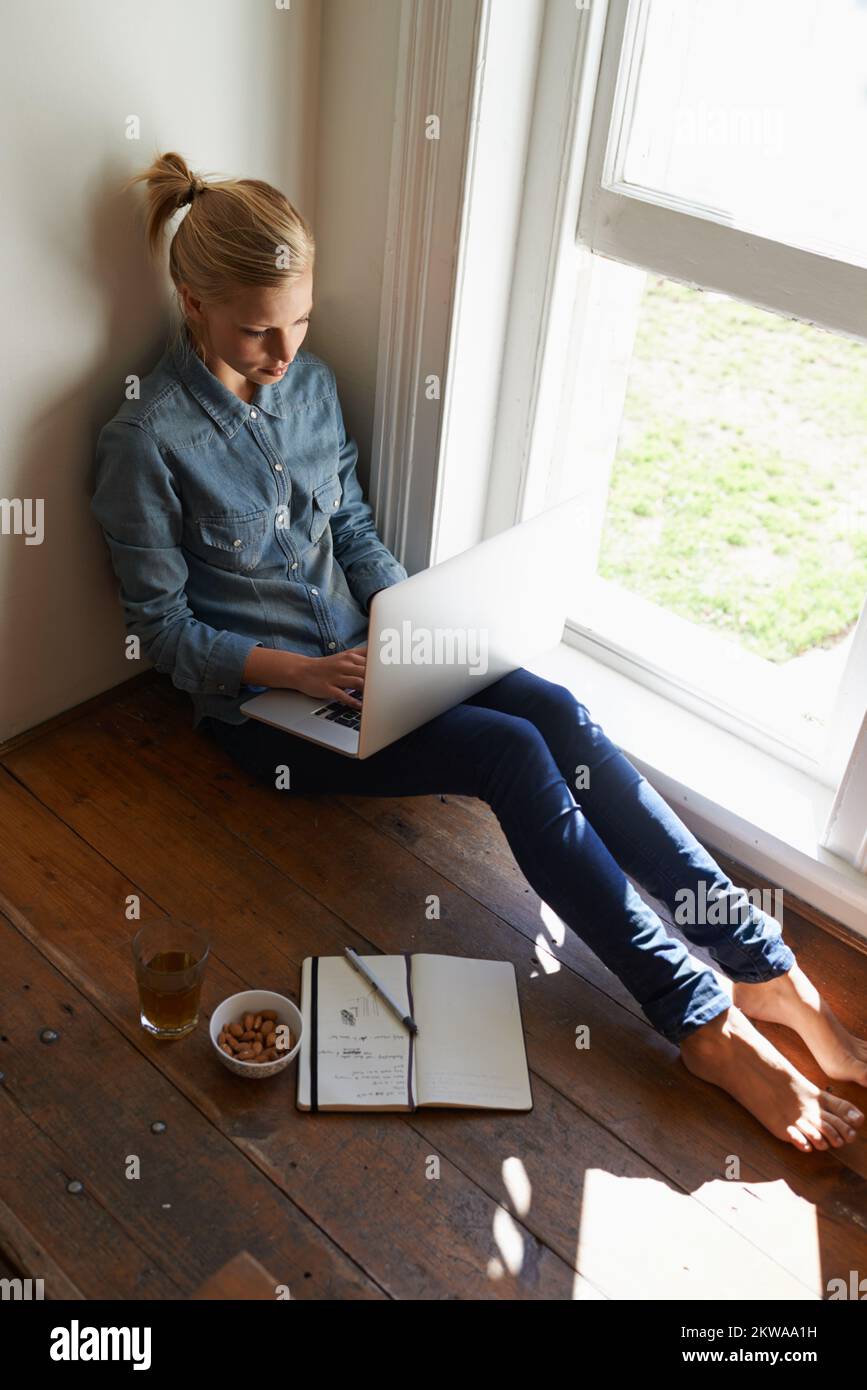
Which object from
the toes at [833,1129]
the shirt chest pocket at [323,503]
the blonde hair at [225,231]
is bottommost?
the toes at [833,1129]

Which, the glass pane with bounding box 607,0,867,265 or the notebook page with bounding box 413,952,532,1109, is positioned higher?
the glass pane with bounding box 607,0,867,265

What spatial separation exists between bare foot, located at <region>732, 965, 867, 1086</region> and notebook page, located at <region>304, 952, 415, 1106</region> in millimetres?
487

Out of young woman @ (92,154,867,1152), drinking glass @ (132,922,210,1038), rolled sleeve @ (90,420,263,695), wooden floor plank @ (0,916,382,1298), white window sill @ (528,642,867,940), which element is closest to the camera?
wooden floor plank @ (0,916,382,1298)

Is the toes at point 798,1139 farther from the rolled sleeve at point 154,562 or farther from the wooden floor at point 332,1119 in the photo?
the rolled sleeve at point 154,562

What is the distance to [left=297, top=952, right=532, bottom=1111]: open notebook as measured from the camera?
61.4 inches

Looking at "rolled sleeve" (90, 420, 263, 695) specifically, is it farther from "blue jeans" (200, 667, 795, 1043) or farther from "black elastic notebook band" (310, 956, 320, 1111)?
"black elastic notebook band" (310, 956, 320, 1111)

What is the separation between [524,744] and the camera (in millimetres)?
1736

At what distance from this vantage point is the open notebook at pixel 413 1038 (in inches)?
61.4

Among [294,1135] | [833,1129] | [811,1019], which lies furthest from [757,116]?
[294,1135]

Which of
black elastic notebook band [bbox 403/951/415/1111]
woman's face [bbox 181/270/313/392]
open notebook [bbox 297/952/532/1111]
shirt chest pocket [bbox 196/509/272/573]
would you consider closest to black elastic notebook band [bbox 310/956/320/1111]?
open notebook [bbox 297/952/532/1111]

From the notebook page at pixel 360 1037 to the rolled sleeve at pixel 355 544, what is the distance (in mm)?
605

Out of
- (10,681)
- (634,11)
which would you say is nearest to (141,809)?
(10,681)

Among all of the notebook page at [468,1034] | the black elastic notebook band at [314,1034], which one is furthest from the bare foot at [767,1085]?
the black elastic notebook band at [314,1034]

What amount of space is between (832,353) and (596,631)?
37.4 inches
